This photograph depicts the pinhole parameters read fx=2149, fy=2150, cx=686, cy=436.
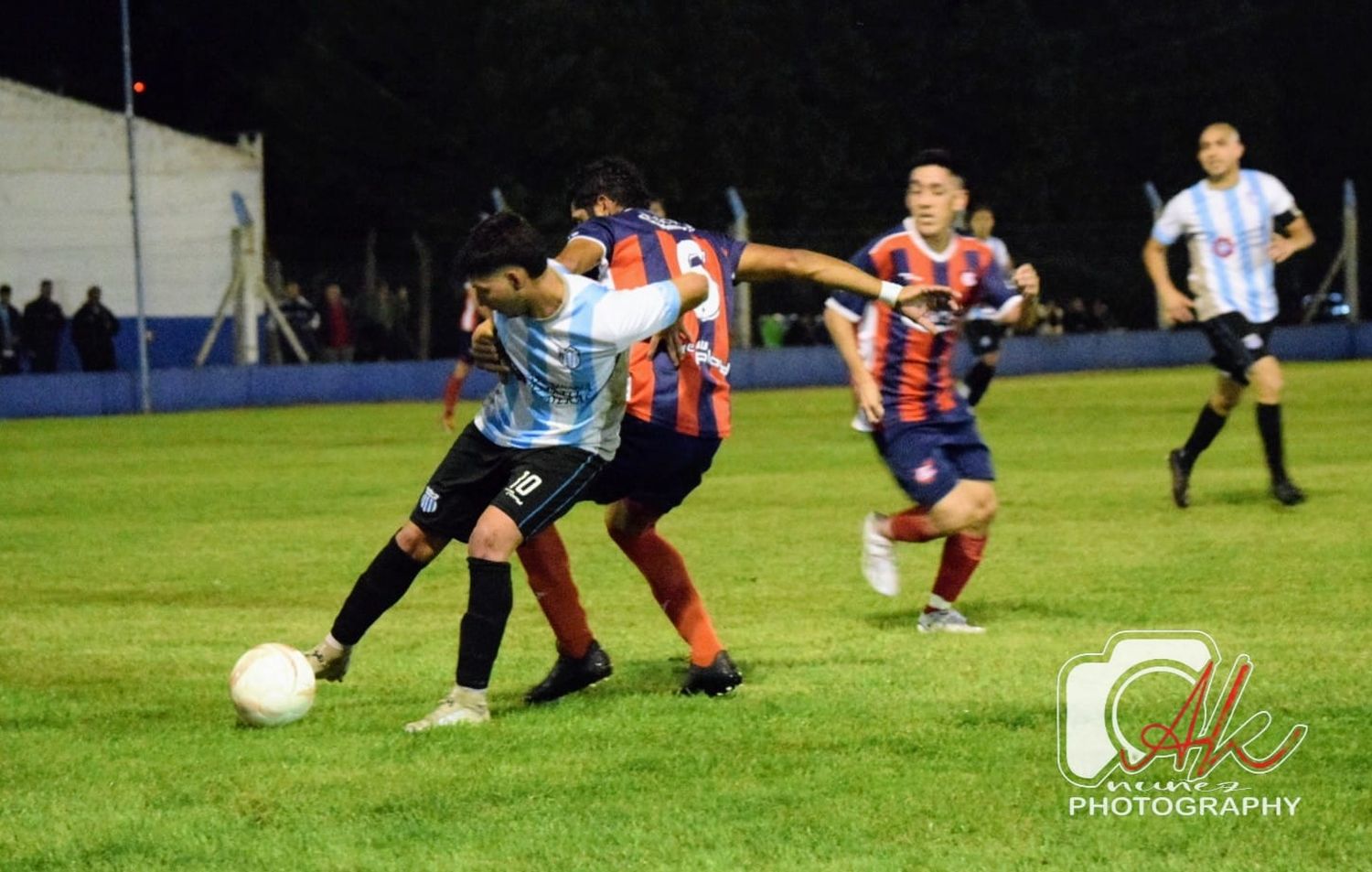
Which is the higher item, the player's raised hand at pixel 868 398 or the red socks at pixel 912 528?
the player's raised hand at pixel 868 398

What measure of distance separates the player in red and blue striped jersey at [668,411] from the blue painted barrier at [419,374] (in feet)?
72.1

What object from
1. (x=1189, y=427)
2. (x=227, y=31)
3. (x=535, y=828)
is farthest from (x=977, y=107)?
(x=535, y=828)

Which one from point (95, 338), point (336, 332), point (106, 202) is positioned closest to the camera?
point (95, 338)

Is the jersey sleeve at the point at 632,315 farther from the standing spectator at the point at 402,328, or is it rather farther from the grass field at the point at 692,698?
the standing spectator at the point at 402,328

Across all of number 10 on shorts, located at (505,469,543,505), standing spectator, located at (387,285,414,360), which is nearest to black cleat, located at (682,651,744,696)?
number 10 on shorts, located at (505,469,543,505)

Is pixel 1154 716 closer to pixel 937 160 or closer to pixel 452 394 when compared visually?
pixel 937 160

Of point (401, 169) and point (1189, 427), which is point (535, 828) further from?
point (401, 169)

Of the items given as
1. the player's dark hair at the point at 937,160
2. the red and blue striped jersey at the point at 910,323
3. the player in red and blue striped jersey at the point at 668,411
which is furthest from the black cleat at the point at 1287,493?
the player in red and blue striped jersey at the point at 668,411

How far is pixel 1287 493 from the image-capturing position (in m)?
12.2

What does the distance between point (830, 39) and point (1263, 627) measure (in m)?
47.6

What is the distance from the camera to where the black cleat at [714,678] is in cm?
700

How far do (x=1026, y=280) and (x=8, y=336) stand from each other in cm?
2360

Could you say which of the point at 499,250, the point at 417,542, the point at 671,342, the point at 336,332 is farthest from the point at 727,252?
the point at 336,332

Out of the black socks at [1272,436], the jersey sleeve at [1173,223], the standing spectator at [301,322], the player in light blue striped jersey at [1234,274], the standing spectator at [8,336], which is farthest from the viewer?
the standing spectator at [301,322]
